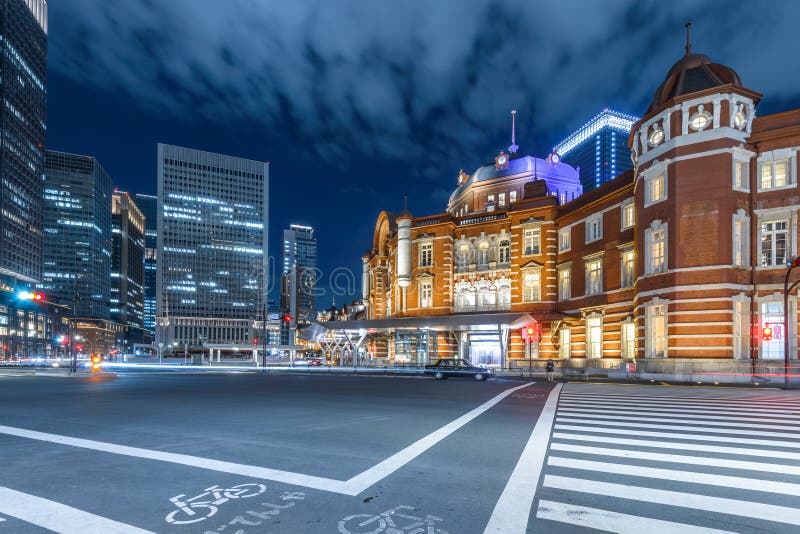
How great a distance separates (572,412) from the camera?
13.7 m

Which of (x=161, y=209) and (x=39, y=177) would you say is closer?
(x=39, y=177)

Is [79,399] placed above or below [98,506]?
below

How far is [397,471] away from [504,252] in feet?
124

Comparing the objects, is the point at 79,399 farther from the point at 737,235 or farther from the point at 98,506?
the point at 737,235

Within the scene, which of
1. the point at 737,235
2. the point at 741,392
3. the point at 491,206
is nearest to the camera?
the point at 741,392

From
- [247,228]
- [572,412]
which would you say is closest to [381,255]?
[572,412]

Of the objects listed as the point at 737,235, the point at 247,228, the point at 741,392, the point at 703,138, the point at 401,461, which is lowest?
the point at 741,392

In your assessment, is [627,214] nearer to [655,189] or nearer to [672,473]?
[655,189]

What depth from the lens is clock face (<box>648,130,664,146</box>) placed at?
28566mm

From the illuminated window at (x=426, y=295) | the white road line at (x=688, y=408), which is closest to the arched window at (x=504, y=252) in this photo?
the illuminated window at (x=426, y=295)

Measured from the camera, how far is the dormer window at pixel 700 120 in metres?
26.7

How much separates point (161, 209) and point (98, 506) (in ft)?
566

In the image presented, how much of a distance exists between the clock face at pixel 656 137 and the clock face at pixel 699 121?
1649mm

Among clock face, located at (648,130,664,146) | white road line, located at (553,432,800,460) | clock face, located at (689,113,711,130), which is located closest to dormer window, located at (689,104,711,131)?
clock face, located at (689,113,711,130)
